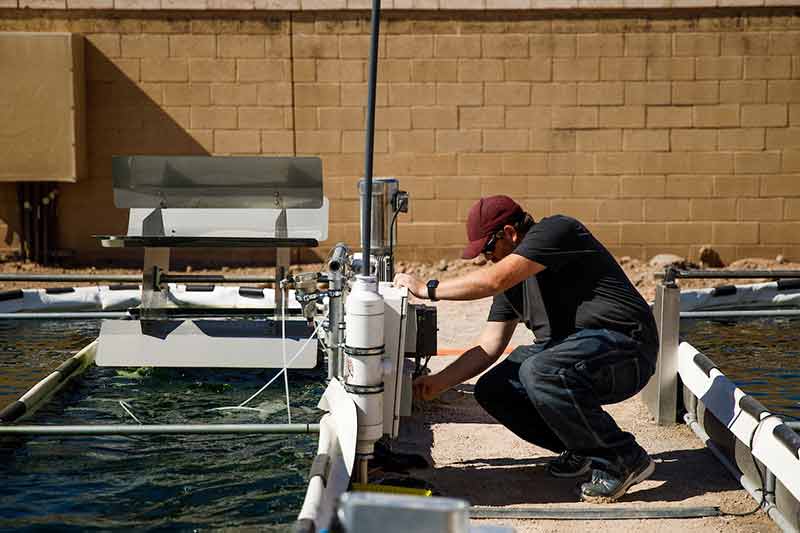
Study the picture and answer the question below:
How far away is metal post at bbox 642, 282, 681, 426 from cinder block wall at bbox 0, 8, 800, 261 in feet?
20.7

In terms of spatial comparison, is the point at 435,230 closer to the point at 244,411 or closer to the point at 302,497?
the point at 244,411

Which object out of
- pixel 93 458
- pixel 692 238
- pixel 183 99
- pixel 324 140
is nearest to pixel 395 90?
pixel 324 140

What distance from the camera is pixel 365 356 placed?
436 centimetres

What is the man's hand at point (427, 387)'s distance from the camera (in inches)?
199

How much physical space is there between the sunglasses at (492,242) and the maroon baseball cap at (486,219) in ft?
0.05

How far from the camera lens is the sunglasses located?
4.80 m

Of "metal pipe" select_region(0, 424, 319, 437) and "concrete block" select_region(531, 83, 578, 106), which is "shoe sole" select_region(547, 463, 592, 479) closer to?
"metal pipe" select_region(0, 424, 319, 437)

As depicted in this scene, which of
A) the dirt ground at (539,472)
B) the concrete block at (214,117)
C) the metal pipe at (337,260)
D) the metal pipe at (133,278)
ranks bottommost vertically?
the dirt ground at (539,472)

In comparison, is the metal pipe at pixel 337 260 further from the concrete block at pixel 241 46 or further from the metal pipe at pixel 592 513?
the concrete block at pixel 241 46

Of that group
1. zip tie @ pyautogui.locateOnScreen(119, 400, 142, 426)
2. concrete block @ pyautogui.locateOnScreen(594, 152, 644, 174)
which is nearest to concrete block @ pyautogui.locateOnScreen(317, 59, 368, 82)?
concrete block @ pyautogui.locateOnScreen(594, 152, 644, 174)

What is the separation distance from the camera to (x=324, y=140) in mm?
12031

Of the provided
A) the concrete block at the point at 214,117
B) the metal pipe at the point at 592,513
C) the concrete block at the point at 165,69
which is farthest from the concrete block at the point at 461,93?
the metal pipe at the point at 592,513

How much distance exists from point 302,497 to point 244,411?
4.82 feet

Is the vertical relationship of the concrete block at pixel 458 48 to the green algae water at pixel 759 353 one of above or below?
above
